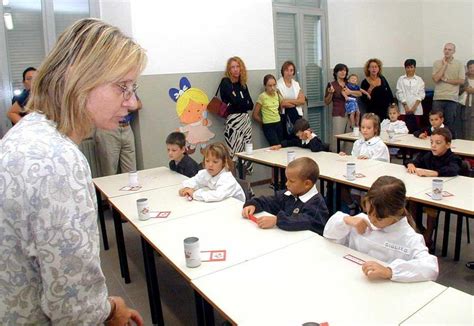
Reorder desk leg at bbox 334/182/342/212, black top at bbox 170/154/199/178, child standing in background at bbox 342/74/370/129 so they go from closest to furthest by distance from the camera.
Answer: desk leg at bbox 334/182/342/212
black top at bbox 170/154/199/178
child standing in background at bbox 342/74/370/129

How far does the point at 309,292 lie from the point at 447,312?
1.56 ft

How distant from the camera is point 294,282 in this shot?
1.59 metres

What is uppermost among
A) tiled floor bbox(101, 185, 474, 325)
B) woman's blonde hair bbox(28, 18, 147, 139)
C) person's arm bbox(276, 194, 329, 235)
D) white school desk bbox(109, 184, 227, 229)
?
woman's blonde hair bbox(28, 18, 147, 139)

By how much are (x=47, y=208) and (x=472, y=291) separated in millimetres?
2977

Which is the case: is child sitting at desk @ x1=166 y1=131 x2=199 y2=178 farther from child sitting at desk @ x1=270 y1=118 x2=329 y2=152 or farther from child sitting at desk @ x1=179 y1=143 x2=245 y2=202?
child sitting at desk @ x1=270 y1=118 x2=329 y2=152

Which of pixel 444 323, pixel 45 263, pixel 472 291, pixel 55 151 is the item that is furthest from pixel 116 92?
pixel 472 291

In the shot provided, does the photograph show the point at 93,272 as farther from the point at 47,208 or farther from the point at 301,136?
the point at 301,136

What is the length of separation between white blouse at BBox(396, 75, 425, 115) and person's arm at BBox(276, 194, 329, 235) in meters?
5.84

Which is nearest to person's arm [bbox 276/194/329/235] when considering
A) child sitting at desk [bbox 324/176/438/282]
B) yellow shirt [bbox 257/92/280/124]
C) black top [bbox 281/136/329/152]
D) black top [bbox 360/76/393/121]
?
child sitting at desk [bbox 324/176/438/282]

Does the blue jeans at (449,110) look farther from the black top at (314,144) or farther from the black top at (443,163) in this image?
the black top at (443,163)

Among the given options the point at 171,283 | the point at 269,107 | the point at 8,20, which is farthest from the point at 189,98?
the point at 171,283

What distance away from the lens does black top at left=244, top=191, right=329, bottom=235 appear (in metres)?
Answer: 2.15

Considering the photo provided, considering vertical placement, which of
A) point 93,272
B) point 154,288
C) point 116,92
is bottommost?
point 154,288

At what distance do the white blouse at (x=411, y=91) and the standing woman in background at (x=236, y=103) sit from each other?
135 inches
